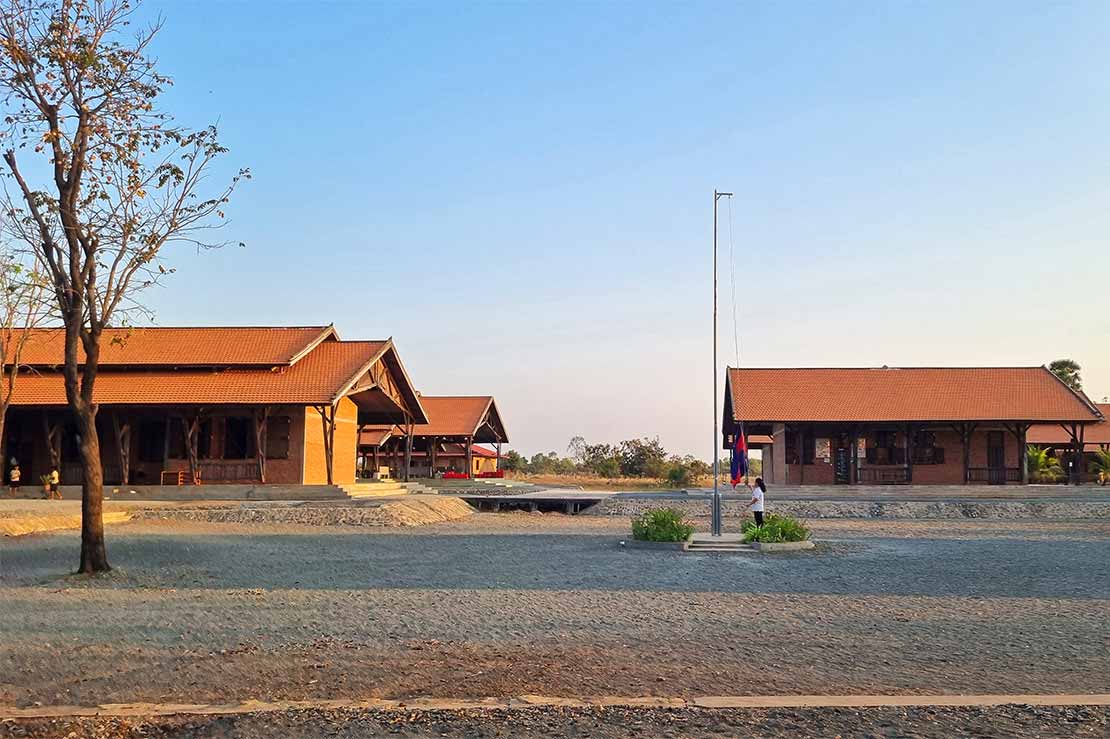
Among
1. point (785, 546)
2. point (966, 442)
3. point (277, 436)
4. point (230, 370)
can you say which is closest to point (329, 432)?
point (277, 436)

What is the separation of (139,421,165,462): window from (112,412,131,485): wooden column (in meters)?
0.52

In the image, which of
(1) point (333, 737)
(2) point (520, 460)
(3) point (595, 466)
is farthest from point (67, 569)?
(2) point (520, 460)

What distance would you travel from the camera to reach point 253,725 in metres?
6.02

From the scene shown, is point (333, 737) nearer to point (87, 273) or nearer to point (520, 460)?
point (87, 273)

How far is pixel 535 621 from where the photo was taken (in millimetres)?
10180

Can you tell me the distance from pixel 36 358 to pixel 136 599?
82.0 feet

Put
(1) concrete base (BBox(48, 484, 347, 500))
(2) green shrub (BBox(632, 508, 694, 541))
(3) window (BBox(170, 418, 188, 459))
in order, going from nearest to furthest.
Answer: (2) green shrub (BBox(632, 508, 694, 541)) → (1) concrete base (BBox(48, 484, 347, 500)) → (3) window (BBox(170, 418, 188, 459))

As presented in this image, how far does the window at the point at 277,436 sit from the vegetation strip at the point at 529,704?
80.0 ft

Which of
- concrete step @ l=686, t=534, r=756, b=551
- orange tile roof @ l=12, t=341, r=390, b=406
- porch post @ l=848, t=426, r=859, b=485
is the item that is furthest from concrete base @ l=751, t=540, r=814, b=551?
porch post @ l=848, t=426, r=859, b=485

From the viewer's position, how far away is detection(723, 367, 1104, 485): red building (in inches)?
1444

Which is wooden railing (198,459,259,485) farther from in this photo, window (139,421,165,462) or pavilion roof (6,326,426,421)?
pavilion roof (6,326,426,421)

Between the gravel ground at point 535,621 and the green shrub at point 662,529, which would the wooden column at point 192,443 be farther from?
the green shrub at point 662,529

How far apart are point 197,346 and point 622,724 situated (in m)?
30.5

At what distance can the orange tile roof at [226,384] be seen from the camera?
29.3 metres
